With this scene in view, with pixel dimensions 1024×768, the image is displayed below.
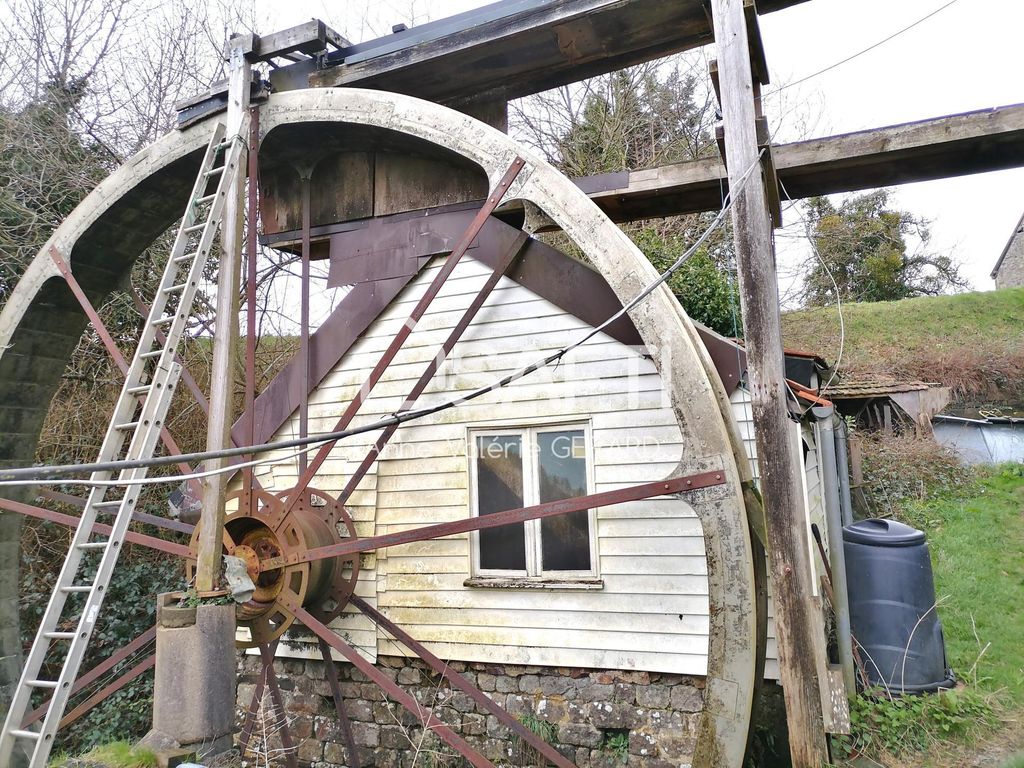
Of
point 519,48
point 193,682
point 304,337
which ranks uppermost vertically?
point 519,48

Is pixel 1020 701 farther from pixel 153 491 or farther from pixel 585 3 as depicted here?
pixel 153 491

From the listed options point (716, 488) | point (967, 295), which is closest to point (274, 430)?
point (716, 488)

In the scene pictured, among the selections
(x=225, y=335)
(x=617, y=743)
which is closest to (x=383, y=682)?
(x=617, y=743)

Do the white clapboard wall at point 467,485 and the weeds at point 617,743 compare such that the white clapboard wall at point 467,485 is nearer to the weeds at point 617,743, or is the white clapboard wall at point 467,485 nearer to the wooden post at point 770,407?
the weeds at point 617,743

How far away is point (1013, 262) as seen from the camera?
98.1 ft

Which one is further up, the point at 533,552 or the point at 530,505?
the point at 530,505

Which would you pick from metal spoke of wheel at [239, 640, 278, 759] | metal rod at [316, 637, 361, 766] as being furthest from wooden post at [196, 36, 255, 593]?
metal rod at [316, 637, 361, 766]

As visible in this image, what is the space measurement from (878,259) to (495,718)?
24.6 meters

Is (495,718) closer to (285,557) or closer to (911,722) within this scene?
(285,557)

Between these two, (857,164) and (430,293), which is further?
(430,293)

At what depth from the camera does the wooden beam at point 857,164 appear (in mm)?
4266

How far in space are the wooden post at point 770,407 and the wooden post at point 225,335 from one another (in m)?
3.27

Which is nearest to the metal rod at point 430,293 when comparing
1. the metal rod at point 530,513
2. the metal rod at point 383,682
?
the metal rod at point 530,513

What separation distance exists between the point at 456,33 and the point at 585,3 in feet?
3.22
